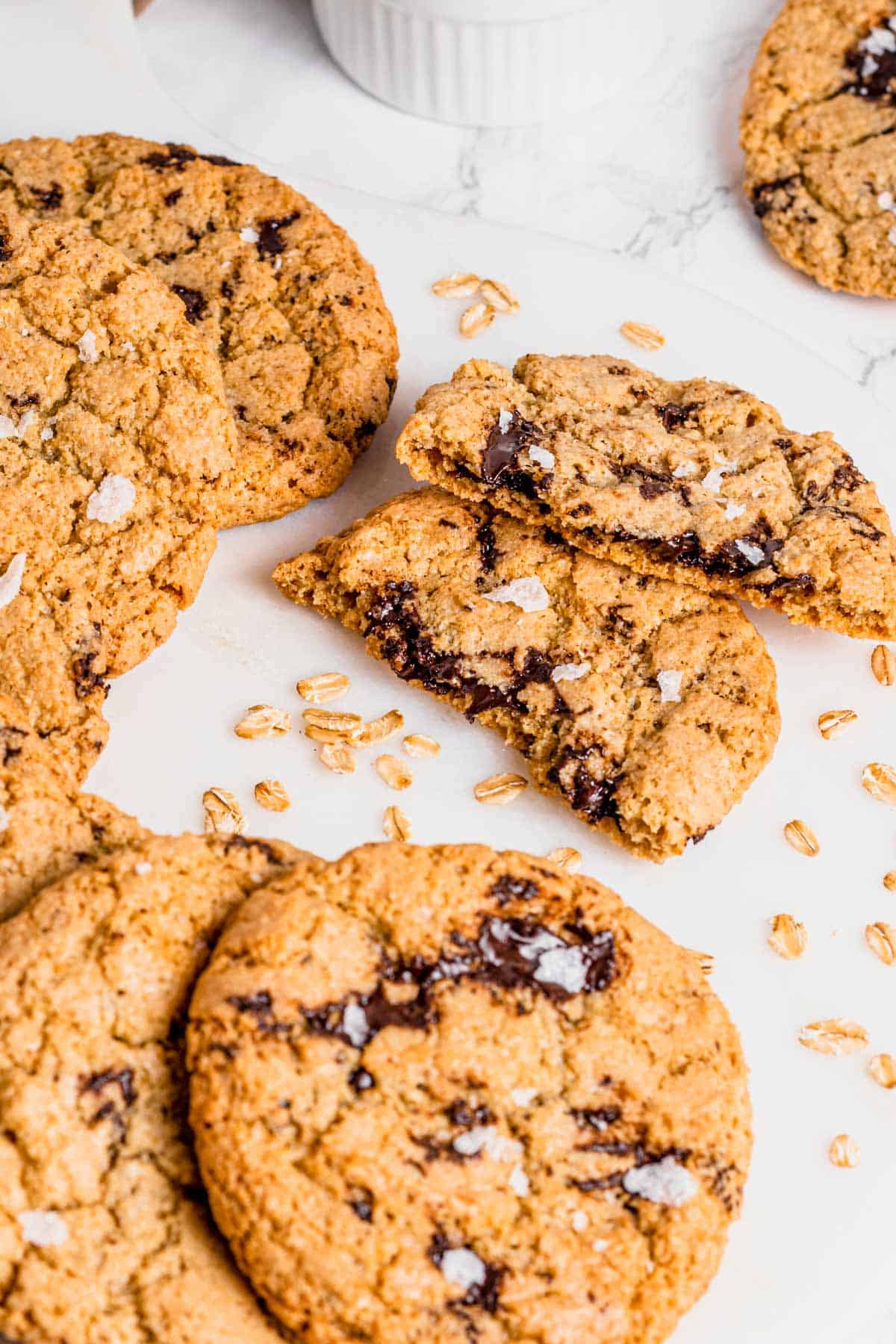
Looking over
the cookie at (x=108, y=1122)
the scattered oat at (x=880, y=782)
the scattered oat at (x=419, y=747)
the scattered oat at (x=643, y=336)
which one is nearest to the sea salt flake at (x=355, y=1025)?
the cookie at (x=108, y=1122)

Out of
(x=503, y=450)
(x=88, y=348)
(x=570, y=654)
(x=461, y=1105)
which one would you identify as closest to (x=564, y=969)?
(x=461, y=1105)

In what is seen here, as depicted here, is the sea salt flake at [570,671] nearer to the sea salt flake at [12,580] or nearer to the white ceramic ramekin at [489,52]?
the sea salt flake at [12,580]

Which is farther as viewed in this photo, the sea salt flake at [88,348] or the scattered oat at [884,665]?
the scattered oat at [884,665]

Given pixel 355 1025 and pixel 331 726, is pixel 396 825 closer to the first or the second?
pixel 331 726

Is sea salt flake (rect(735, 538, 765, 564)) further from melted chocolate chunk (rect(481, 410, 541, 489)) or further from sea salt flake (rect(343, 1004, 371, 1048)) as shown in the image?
sea salt flake (rect(343, 1004, 371, 1048))

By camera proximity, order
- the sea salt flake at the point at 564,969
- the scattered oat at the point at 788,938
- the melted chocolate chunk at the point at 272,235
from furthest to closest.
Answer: the melted chocolate chunk at the point at 272,235
the scattered oat at the point at 788,938
the sea salt flake at the point at 564,969

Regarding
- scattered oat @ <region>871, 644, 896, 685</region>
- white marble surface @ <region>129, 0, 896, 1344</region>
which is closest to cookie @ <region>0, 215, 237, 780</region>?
white marble surface @ <region>129, 0, 896, 1344</region>

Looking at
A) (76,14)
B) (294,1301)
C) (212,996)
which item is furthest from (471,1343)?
(76,14)
